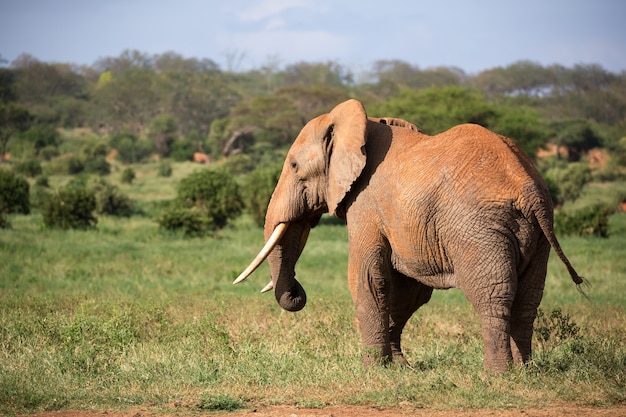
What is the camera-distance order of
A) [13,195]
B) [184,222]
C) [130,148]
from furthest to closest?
[130,148], [13,195], [184,222]

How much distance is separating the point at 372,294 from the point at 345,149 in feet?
3.77

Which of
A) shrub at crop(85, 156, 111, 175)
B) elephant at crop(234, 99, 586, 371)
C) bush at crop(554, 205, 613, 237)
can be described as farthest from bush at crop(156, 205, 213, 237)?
shrub at crop(85, 156, 111, 175)

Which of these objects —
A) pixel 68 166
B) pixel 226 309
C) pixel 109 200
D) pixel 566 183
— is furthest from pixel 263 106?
pixel 226 309

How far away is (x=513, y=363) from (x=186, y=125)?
58.1 meters

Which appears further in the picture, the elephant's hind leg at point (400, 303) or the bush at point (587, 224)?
the bush at point (587, 224)

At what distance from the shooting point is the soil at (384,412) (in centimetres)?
574

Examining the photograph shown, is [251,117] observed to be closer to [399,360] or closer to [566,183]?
[566,183]

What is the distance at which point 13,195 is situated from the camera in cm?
2466

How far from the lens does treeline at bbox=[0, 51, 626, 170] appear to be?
40.6 m

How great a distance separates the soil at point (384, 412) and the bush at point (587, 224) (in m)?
16.5

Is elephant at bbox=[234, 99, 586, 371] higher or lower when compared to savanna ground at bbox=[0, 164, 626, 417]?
higher

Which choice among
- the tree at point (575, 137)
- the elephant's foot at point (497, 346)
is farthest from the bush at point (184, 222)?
the tree at point (575, 137)

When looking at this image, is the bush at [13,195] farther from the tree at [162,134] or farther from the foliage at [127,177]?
the tree at [162,134]

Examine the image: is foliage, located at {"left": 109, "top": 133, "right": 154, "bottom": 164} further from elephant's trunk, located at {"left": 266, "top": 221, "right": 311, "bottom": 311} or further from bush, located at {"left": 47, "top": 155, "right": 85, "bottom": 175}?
elephant's trunk, located at {"left": 266, "top": 221, "right": 311, "bottom": 311}
